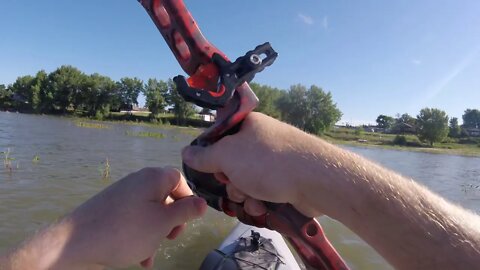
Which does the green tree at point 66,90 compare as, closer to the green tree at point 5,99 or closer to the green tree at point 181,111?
the green tree at point 5,99

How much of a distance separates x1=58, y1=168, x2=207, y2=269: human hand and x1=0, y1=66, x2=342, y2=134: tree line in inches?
2811

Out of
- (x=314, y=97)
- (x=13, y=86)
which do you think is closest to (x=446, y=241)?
(x=314, y=97)

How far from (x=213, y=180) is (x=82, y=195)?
959 centimetres

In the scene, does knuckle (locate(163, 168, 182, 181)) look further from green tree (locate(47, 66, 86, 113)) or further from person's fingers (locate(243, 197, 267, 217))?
green tree (locate(47, 66, 86, 113))

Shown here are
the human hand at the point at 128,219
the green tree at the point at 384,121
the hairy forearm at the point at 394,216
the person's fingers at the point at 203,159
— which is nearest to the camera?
the hairy forearm at the point at 394,216

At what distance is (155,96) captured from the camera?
81.9 meters

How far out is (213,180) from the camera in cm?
164

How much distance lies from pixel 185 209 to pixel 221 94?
63 cm

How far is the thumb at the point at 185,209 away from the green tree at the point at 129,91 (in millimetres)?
92097

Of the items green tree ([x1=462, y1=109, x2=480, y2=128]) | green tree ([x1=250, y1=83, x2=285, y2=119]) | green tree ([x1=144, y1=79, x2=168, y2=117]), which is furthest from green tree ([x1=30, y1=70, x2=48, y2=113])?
green tree ([x1=462, y1=109, x2=480, y2=128])

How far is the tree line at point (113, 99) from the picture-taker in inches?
3051

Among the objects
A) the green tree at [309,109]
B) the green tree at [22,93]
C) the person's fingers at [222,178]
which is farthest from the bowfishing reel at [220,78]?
the green tree at [22,93]

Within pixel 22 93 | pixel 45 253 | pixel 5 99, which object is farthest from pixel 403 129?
pixel 45 253

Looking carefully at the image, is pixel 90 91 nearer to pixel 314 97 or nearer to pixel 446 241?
pixel 314 97
